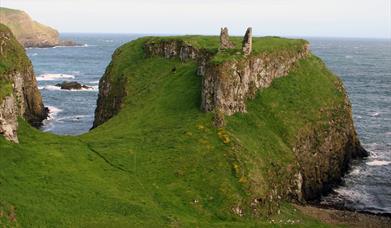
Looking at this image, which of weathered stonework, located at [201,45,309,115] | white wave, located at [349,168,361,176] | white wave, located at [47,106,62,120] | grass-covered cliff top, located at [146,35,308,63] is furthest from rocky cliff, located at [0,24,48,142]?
white wave, located at [349,168,361,176]

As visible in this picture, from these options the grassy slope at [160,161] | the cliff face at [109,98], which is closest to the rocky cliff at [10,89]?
the grassy slope at [160,161]

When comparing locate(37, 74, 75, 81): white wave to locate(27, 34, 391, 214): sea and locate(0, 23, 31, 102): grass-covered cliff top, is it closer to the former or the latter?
locate(27, 34, 391, 214): sea

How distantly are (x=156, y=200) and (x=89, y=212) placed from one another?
857cm

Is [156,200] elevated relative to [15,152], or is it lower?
lower

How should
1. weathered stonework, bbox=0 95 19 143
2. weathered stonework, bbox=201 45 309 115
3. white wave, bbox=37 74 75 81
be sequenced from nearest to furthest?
weathered stonework, bbox=0 95 19 143 < weathered stonework, bbox=201 45 309 115 < white wave, bbox=37 74 75 81

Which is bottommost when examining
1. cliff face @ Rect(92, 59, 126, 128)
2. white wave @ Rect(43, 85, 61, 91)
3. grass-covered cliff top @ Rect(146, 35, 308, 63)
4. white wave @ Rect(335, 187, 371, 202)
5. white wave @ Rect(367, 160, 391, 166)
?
white wave @ Rect(335, 187, 371, 202)

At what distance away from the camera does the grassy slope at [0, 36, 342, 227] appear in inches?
1986

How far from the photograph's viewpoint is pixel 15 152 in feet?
184

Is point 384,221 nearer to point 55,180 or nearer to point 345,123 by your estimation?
point 345,123

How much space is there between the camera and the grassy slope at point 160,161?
50.4 meters

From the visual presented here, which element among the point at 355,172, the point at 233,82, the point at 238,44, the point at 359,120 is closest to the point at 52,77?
the point at 238,44

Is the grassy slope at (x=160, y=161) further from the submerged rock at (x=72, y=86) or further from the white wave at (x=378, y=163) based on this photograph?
the submerged rock at (x=72, y=86)

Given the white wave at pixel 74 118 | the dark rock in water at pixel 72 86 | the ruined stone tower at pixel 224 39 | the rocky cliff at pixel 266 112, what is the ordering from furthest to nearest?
1. the dark rock in water at pixel 72 86
2. the white wave at pixel 74 118
3. the ruined stone tower at pixel 224 39
4. the rocky cliff at pixel 266 112

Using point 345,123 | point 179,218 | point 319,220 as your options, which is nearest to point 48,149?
point 179,218
